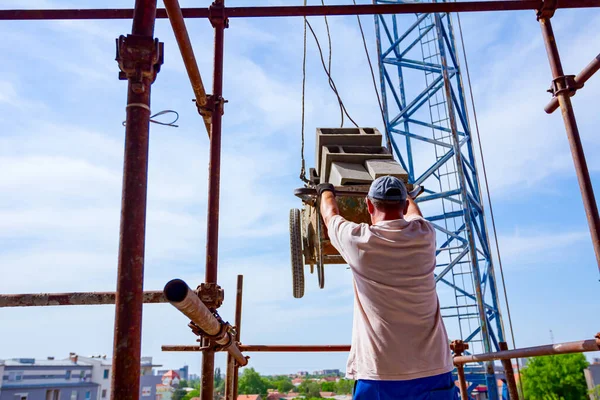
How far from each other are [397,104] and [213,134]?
16164 millimetres

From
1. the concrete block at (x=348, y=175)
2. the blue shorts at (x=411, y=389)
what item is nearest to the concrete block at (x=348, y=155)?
the concrete block at (x=348, y=175)

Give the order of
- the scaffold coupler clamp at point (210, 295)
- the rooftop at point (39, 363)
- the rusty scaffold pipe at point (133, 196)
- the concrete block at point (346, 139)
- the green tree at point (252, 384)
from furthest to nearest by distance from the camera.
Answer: the green tree at point (252, 384), the rooftop at point (39, 363), the concrete block at point (346, 139), the scaffold coupler clamp at point (210, 295), the rusty scaffold pipe at point (133, 196)

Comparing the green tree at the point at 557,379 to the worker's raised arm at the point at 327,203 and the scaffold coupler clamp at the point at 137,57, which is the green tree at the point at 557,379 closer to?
the worker's raised arm at the point at 327,203

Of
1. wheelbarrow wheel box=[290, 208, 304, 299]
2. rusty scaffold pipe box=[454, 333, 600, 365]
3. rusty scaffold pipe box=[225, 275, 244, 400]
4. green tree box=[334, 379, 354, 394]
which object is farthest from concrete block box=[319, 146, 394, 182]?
green tree box=[334, 379, 354, 394]

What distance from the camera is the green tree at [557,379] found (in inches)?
1326

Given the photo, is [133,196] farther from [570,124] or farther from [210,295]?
[570,124]

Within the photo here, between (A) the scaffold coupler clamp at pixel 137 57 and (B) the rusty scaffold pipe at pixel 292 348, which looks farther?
(B) the rusty scaffold pipe at pixel 292 348

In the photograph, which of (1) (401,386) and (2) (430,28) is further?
(2) (430,28)

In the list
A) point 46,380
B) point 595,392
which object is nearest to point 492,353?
point 595,392

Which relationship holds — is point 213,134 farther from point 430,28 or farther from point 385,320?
point 430,28

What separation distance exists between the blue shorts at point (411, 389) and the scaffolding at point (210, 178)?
2.81 feet

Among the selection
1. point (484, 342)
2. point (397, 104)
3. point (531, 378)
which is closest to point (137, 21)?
point (484, 342)

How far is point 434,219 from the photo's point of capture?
1747 centimetres

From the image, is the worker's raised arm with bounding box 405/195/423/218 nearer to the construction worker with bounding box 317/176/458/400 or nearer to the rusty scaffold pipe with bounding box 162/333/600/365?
the construction worker with bounding box 317/176/458/400
